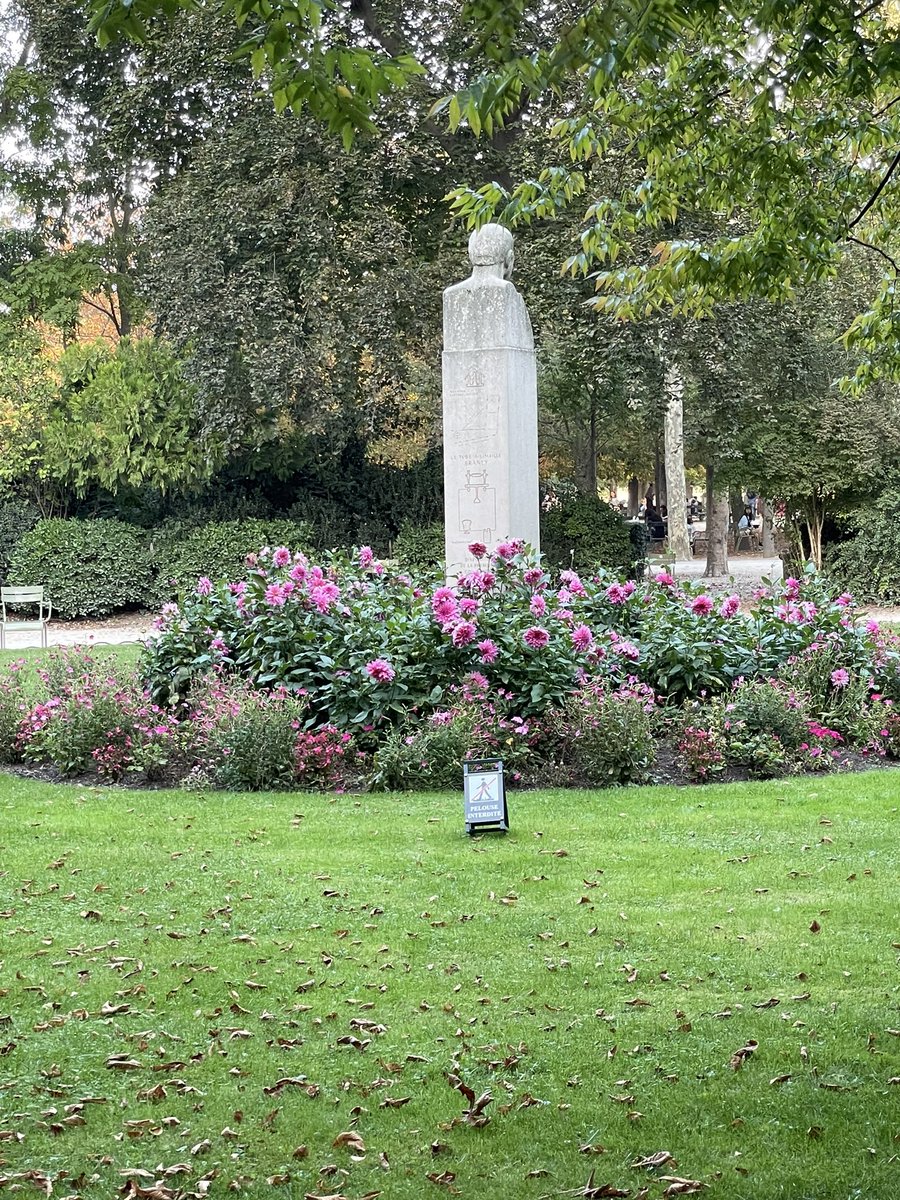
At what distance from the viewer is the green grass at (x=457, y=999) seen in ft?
11.3

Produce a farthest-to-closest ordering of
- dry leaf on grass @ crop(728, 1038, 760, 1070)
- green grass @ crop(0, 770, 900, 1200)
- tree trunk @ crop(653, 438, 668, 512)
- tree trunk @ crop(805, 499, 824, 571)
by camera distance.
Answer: tree trunk @ crop(653, 438, 668, 512), tree trunk @ crop(805, 499, 824, 571), dry leaf on grass @ crop(728, 1038, 760, 1070), green grass @ crop(0, 770, 900, 1200)

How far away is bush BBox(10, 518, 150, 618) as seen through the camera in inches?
852

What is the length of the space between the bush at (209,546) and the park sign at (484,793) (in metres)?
15.0

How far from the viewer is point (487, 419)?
39.9 ft

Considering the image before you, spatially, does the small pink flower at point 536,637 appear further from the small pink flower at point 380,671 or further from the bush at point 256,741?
the bush at point 256,741

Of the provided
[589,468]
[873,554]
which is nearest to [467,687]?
[873,554]

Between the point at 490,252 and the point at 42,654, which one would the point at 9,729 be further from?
the point at 42,654

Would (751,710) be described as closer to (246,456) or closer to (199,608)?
(199,608)

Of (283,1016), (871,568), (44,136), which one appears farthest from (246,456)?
(283,1016)

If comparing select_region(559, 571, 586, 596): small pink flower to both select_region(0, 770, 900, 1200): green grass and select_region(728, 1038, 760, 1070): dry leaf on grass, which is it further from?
select_region(728, 1038, 760, 1070): dry leaf on grass

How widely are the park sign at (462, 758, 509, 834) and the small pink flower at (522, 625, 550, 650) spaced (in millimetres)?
1893

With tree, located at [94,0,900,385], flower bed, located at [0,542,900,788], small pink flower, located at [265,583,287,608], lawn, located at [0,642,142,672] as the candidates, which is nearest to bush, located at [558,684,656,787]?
flower bed, located at [0,542,900,788]

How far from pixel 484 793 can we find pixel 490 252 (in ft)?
24.3

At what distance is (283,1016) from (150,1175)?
1069 millimetres
